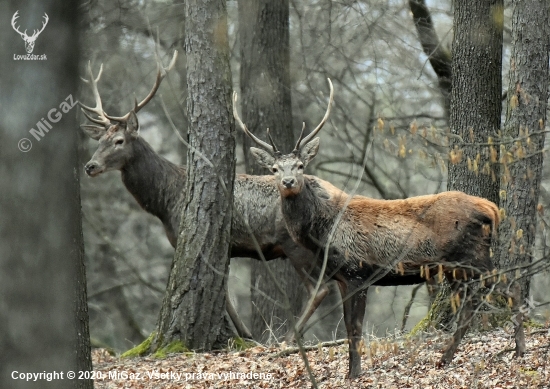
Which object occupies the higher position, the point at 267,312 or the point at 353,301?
the point at 353,301

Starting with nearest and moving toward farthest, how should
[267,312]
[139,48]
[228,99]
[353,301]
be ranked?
1. [353,301]
2. [228,99]
3. [267,312]
4. [139,48]

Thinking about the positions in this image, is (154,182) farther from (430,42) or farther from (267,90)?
(430,42)

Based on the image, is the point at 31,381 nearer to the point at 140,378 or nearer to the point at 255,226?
the point at 140,378

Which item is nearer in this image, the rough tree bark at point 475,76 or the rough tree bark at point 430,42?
the rough tree bark at point 475,76

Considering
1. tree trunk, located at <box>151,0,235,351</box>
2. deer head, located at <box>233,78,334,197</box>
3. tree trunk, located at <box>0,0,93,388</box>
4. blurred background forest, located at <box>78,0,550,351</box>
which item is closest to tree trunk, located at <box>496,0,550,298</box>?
deer head, located at <box>233,78,334,197</box>

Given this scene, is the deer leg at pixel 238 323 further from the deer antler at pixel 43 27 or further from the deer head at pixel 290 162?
the deer antler at pixel 43 27

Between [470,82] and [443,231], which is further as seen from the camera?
[470,82]

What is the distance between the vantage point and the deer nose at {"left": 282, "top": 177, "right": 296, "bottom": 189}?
8750mm

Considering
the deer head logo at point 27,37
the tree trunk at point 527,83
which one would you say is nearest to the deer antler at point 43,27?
the deer head logo at point 27,37

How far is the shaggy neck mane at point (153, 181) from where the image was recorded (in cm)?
1163

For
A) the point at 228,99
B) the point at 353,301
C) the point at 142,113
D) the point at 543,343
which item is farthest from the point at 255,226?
the point at 142,113

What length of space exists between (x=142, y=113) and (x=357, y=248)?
35.6 ft

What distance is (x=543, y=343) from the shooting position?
8500mm

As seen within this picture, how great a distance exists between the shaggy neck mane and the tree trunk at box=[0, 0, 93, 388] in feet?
22.5
